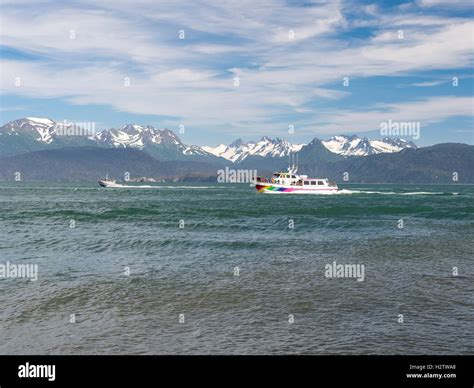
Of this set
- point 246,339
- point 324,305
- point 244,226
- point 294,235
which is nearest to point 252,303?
point 324,305

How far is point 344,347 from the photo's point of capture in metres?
13.8

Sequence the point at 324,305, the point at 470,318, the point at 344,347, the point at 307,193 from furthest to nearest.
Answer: the point at 307,193 → the point at 324,305 → the point at 470,318 → the point at 344,347

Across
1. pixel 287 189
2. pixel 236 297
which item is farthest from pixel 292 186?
pixel 236 297

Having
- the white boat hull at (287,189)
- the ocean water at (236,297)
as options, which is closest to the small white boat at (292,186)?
the white boat hull at (287,189)

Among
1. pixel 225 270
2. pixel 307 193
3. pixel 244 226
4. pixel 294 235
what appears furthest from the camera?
pixel 307 193

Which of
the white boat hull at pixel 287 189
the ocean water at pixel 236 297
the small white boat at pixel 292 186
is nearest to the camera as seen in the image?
the ocean water at pixel 236 297

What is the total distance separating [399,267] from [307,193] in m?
126

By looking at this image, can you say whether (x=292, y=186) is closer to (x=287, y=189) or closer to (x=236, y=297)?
(x=287, y=189)

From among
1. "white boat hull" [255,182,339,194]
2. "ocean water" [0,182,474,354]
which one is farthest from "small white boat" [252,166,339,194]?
"ocean water" [0,182,474,354]

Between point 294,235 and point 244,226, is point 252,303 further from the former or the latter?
point 244,226

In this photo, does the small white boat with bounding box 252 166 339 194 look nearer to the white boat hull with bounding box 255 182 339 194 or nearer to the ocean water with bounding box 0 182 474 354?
the white boat hull with bounding box 255 182 339 194

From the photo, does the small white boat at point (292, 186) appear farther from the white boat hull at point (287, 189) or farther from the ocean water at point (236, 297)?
the ocean water at point (236, 297)

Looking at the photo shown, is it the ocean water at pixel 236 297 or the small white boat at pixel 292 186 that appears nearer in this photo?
the ocean water at pixel 236 297

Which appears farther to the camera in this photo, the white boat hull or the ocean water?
the white boat hull
